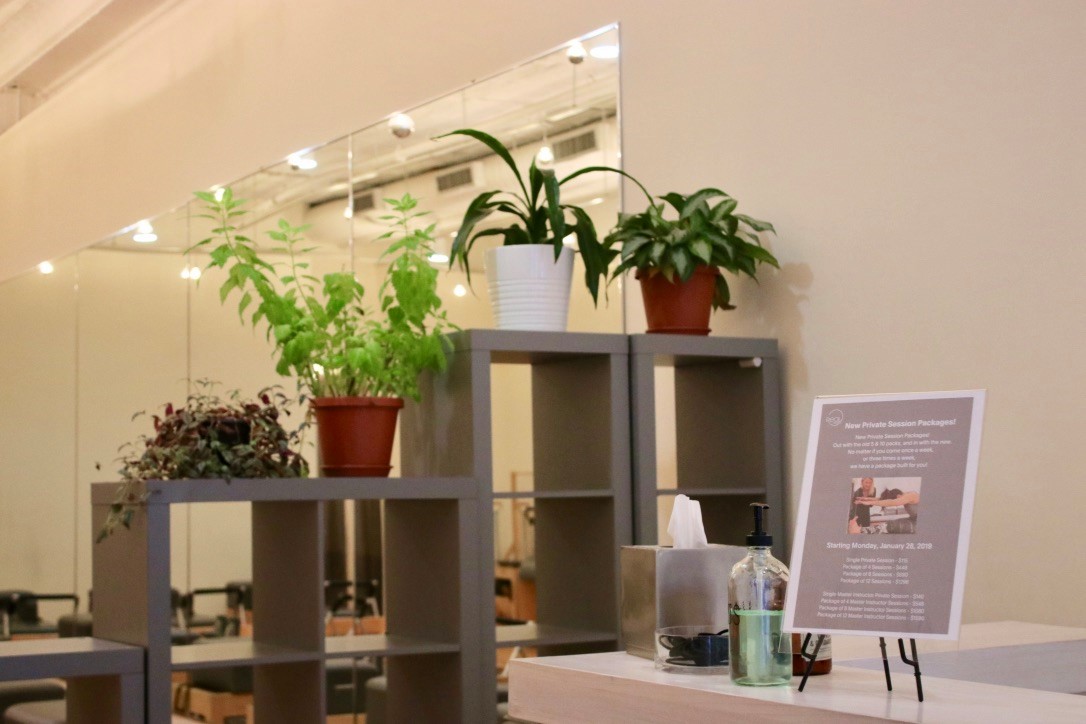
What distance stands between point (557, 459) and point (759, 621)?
2.29 m

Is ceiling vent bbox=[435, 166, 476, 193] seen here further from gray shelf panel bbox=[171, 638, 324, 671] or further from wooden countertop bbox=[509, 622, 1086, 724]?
wooden countertop bbox=[509, 622, 1086, 724]

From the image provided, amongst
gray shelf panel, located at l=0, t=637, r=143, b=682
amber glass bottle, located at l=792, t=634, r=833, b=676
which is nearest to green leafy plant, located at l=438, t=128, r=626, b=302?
gray shelf panel, located at l=0, t=637, r=143, b=682

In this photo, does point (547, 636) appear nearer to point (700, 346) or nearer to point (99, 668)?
point (700, 346)

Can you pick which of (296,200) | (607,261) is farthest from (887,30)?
(296,200)

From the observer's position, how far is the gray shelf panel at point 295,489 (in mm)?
3111

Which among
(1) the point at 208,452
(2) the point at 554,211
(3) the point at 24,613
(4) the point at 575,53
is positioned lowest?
(3) the point at 24,613

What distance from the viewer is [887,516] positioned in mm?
1541

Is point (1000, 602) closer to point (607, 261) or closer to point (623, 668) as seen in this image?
point (607, 261)

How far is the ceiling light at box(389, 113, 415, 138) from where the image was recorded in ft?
17.7

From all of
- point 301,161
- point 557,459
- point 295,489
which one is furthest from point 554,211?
point 301,161

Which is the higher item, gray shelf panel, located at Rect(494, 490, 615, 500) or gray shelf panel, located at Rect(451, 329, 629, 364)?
gray shelf panel, located at Rect(451, 329, 629, 364)

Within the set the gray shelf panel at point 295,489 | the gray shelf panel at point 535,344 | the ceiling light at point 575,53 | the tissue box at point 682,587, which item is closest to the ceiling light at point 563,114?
the ceiling light at point 575,53

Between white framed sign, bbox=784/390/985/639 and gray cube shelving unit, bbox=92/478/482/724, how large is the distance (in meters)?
1.88

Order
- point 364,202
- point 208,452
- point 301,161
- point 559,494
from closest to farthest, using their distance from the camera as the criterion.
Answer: point 208,452
point 559,494
point 364,202
point 301,161
